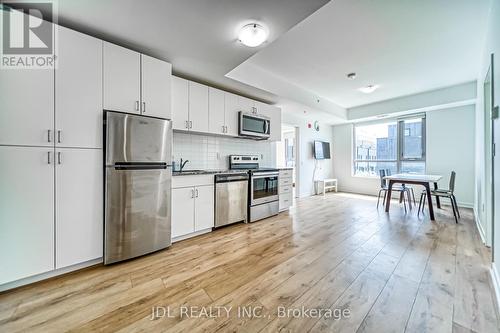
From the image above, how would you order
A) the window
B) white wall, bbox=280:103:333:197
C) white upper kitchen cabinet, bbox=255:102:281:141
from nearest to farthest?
white upper kitchen cabinet, bbox=255:102:281:141 < the window < white wall, bbox=280:103:333:197

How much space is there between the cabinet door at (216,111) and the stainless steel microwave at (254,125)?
1.27ft

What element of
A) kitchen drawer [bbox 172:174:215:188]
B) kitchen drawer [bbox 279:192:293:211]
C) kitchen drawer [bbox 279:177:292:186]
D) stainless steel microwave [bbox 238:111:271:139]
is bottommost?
kitchen drawer [bbox 279:192:293:211]

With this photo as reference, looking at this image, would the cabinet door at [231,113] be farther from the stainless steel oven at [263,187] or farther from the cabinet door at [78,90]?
the cabinet door at [78,90]

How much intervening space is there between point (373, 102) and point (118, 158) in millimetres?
6112

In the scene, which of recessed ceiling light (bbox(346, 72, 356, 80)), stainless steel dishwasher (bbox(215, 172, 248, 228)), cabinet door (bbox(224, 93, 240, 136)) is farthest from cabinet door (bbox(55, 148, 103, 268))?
recessed ceiling light (bbox(346, 72, 356, 80))

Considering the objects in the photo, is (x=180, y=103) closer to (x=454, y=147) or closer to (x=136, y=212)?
(x=136, y=212)

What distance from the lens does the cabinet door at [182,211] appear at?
2691mm

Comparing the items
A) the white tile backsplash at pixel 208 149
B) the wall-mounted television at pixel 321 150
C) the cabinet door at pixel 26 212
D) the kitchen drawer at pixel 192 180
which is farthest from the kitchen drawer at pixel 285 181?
the cabinet door at pixel 26 212

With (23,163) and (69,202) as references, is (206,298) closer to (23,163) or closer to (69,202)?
(69,202)

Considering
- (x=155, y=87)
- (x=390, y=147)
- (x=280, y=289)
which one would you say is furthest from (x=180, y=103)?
(x=390, y=147)

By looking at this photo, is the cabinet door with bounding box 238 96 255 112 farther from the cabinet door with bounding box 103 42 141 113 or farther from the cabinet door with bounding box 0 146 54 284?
the cabinet door with bounding box 0 146 54 284

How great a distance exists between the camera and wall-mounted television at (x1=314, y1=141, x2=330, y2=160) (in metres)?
6.29

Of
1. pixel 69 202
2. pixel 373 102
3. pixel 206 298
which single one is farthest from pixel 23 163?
pixel 373 102

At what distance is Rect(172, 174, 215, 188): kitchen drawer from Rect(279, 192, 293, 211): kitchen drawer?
181 cm
